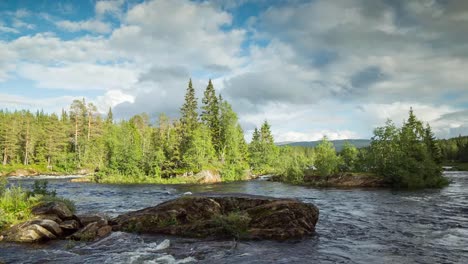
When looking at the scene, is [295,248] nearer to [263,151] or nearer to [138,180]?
[138,180]

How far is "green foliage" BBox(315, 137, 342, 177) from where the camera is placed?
196ft

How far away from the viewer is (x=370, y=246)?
45.8 feet

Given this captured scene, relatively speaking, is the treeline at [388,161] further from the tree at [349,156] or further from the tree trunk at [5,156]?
the tree trunk at [5,156]

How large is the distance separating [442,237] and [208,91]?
81.6 metres

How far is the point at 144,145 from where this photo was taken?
84750mm

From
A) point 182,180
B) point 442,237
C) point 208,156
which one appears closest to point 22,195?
point 442,237

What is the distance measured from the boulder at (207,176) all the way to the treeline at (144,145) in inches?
78.9

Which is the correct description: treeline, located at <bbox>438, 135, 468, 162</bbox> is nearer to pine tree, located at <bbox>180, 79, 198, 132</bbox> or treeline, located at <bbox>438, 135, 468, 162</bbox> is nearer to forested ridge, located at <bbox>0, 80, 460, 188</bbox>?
forested ridge, located at <bbox>0, 80, 460, 188</bbox>

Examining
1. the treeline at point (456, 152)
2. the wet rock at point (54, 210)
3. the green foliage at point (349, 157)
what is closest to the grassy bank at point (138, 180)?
the green foliage at point (349, 157)

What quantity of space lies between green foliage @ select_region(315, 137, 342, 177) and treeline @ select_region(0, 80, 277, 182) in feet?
73.3

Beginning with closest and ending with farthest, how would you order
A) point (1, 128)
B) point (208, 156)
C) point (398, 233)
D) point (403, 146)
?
1. point (398, 233)
2. point (403, 146)
3. point (208, 156)
4. point (1, 128)

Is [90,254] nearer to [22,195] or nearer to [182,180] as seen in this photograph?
[22,195]

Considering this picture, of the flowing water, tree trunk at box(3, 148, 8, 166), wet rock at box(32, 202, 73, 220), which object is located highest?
tree trunk at box(3, 148, 8, 166)

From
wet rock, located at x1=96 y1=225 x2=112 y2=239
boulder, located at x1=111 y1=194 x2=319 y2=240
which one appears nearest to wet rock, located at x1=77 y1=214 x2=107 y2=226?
boulder, located at x1=111 y1=194 x2=319 y2=240
